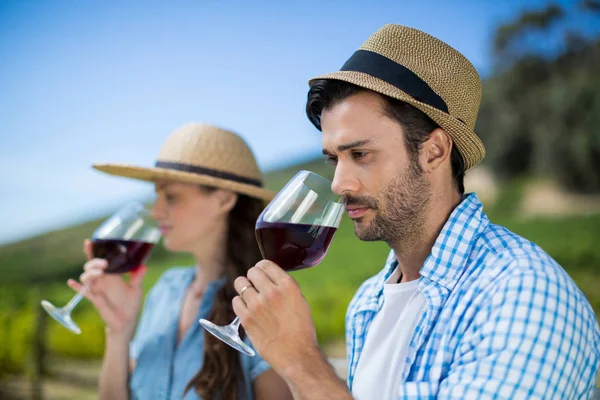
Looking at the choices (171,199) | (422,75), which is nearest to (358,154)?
(422,75)

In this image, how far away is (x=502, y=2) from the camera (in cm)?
589

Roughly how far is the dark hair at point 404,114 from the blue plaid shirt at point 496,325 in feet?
0.61

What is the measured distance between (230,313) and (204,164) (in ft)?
2.04

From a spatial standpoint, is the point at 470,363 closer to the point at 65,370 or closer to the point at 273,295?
the point at 273,295

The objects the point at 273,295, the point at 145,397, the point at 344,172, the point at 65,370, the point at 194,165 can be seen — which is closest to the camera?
the point at 273,295

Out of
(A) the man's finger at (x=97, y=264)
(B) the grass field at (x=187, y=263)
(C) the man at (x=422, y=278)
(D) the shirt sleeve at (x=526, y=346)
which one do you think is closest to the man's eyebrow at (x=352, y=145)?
(C) the man at (x=422, y=278)

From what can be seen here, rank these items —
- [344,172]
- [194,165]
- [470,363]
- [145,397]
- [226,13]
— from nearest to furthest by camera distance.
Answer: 1. [470,363]
2. [344,172]
3. [145,397]
4. [194,165]
5. [226,13]

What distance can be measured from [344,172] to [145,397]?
1297 millimetres

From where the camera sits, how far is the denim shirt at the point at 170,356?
6.73 feet

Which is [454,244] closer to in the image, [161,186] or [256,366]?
[256,366]

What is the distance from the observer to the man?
1.10m

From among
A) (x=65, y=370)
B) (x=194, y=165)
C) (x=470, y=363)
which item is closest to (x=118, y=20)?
(x=65, y=370)

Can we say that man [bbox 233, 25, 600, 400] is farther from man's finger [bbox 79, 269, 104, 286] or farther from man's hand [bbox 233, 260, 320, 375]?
man's finger [bbox 79, 269, 104, 286]

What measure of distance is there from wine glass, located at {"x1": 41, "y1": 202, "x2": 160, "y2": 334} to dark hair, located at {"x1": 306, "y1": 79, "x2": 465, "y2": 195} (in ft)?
3.16
